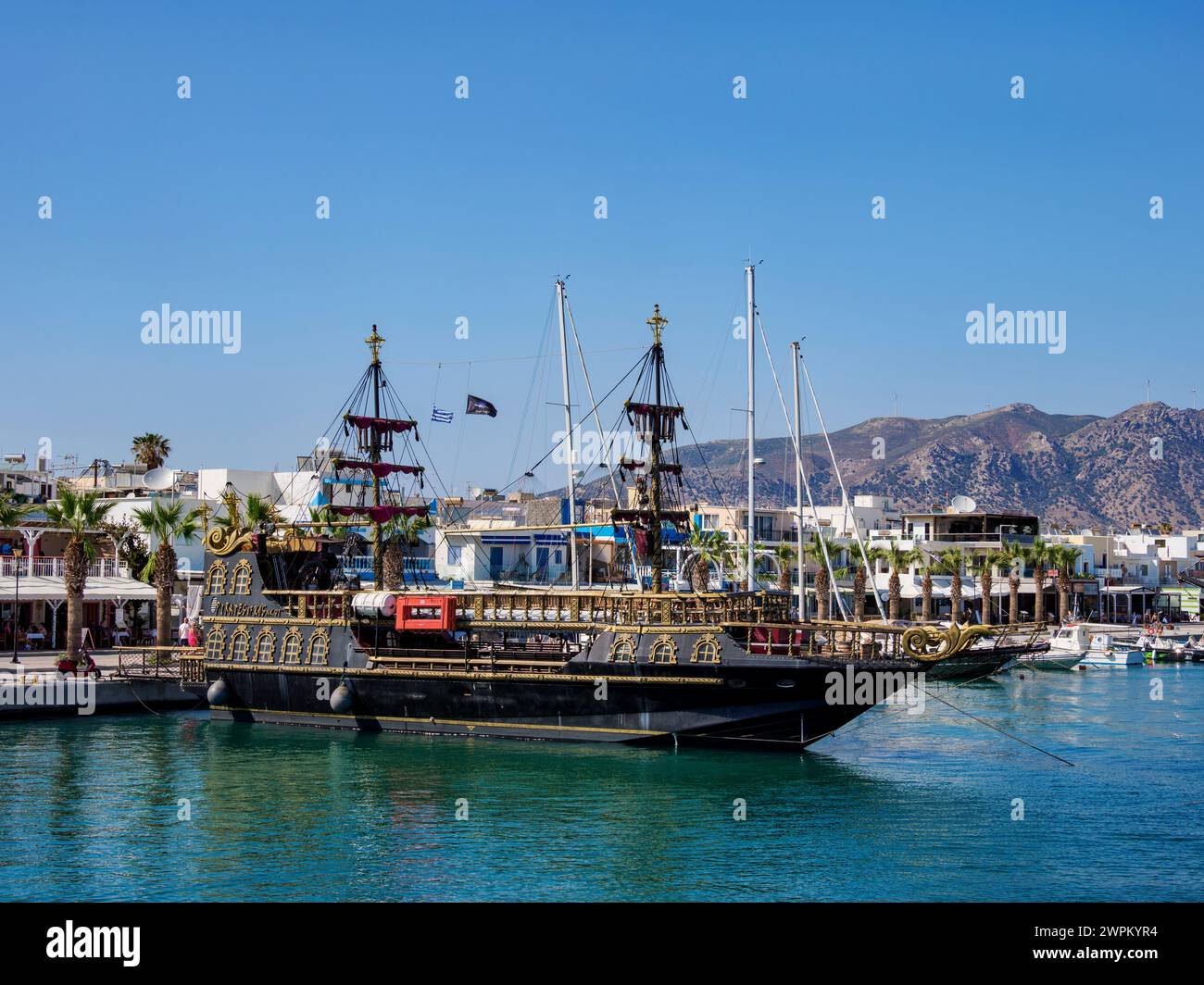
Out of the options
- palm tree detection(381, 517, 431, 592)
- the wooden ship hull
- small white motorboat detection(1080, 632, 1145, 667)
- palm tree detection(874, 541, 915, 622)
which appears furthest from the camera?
palm tree detection(874, 541, 915, 622)

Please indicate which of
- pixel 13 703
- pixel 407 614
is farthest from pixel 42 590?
pixel 407 614

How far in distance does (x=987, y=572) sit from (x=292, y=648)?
6341 centimetres

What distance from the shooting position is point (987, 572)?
95.9 metres

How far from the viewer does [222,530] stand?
49.8 metres

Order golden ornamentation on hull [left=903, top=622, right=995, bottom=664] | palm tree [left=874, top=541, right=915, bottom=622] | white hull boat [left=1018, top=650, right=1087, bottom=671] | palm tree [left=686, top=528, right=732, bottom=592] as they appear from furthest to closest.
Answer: palm tree [left=874, top=541, right=915, bottom=622] → white hull boat [left=1018, top=650, right=1087, bottom=671] → palm tree [left=686, top=528, right=732, bottom=592] → golden ornamentation on hull [left=903, top=622, right=995, bottom=664]

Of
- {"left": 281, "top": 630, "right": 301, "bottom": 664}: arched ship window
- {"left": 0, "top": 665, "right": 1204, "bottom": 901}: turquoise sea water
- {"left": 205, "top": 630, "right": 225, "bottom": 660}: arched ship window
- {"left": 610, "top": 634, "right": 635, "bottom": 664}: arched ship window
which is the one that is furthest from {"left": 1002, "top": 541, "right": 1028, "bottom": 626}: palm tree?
{"left": 205, "top": 630, "right": 225, "bottom": 660}: arched ship window

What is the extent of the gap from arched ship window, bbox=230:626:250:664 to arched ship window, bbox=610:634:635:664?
49.5ft

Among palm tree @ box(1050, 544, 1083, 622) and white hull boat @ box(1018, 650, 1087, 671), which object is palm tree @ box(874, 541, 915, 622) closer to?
white hull boat @ box(1018, 650, 1087, 671)

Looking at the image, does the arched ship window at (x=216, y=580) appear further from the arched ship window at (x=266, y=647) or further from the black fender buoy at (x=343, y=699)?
the black fender buoy at (x=343, y=699)

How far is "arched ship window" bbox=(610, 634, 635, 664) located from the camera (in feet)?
135

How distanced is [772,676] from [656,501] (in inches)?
329

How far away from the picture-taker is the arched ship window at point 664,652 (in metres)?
40.6

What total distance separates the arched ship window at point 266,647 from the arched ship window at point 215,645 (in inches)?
69.5
